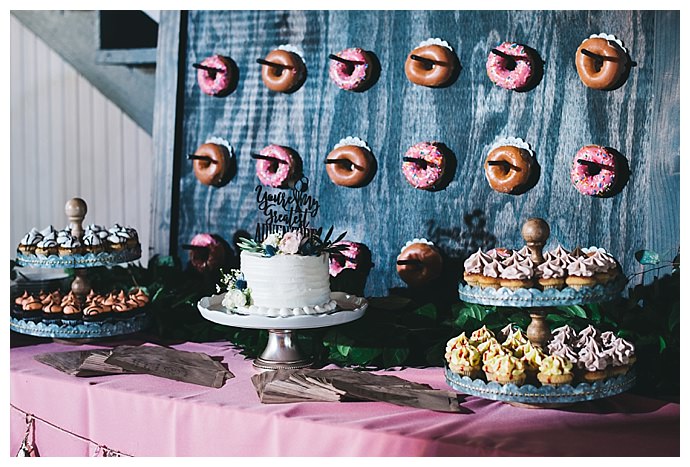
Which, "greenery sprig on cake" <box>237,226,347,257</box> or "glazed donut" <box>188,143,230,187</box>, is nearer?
"greenery sprig on cake" <box>237,226,347,257</box>

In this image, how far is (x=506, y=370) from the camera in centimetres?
146

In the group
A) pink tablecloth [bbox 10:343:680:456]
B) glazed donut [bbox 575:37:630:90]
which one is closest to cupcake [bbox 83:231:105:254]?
pink tablecloth [bbox 10:343:680:456]

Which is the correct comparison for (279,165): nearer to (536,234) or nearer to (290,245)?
(290,245)

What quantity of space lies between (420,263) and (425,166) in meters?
0.25

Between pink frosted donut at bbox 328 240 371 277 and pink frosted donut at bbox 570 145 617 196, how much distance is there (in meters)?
0.59

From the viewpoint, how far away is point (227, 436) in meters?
1.56

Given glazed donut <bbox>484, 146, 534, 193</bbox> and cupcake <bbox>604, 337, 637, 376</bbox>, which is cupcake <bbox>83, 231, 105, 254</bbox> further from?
cupcake <bbox>604, 337, 637, 376</bbox>

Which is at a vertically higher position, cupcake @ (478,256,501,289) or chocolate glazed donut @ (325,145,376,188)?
Result: chocolate glazed donut @ (325,145,376,188)

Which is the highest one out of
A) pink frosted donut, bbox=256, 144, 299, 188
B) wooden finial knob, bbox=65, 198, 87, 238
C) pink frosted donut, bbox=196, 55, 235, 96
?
pink frosted donut, bbox=196, 55, 235, 96

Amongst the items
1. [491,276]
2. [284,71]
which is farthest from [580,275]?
[284,71]

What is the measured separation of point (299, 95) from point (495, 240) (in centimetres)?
69

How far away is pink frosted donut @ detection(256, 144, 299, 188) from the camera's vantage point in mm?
2256

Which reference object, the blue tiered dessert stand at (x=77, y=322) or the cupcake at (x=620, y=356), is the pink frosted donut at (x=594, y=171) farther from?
the blue tiered dessert stand at (x=77, y=322)

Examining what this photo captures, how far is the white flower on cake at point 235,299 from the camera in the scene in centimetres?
176
